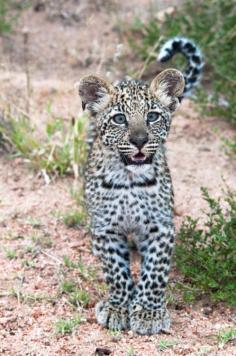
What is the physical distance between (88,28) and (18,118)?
2870 mm

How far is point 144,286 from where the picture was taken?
684 centimetres

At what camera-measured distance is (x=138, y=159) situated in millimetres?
6441

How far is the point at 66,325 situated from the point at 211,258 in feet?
4.23

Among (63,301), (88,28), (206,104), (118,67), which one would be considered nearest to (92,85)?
(63,301)

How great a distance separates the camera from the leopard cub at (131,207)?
6648 millimetres

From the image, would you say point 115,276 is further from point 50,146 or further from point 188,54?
point 50,146

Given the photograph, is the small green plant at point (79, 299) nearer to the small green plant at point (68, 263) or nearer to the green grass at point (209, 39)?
the small green plant at point (68, 263)

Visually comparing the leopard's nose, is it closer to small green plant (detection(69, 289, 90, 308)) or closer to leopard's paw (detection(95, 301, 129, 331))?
leopard's paw (detection(95, 301, 129, 331))

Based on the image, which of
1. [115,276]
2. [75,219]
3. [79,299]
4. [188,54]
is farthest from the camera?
[75,219]

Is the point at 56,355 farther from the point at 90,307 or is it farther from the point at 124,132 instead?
the point at 124,132

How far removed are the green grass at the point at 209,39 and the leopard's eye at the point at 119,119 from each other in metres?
3.33

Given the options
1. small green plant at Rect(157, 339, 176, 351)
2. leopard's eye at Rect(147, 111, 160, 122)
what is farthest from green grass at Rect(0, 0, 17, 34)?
small green plant at Rect(157, 339, 176, 351)

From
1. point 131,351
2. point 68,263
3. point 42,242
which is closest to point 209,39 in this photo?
point 42,242

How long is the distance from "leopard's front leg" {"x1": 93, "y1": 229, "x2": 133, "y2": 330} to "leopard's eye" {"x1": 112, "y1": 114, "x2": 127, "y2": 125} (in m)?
0.89
